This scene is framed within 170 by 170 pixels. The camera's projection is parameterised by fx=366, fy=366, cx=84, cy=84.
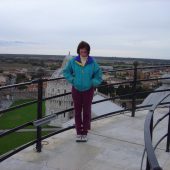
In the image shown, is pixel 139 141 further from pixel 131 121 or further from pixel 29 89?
pixel 29 89

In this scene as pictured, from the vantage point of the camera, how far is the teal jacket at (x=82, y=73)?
5.10 m

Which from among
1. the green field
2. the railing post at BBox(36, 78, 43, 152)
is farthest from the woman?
the green field

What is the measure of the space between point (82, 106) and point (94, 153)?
74 cm

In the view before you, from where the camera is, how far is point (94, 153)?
5.14 meters

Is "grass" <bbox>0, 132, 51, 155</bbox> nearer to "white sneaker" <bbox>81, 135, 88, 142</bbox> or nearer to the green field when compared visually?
the green field

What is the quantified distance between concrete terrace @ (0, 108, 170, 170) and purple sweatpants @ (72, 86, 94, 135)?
0.27 metres

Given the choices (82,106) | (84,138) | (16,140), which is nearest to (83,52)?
(82,106)

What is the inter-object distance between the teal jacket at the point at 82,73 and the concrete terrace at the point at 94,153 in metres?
0.92

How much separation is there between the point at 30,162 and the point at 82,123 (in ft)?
3.77

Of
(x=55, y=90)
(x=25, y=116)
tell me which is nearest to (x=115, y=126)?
(x=55, y=90)

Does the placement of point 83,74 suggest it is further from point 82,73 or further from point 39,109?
point 39,109

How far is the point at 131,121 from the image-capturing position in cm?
706

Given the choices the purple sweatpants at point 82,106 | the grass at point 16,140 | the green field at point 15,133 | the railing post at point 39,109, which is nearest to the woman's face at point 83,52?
the purple sweatpants at point 82,106

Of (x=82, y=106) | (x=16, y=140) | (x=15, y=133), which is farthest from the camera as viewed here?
(x=15, y=133)
